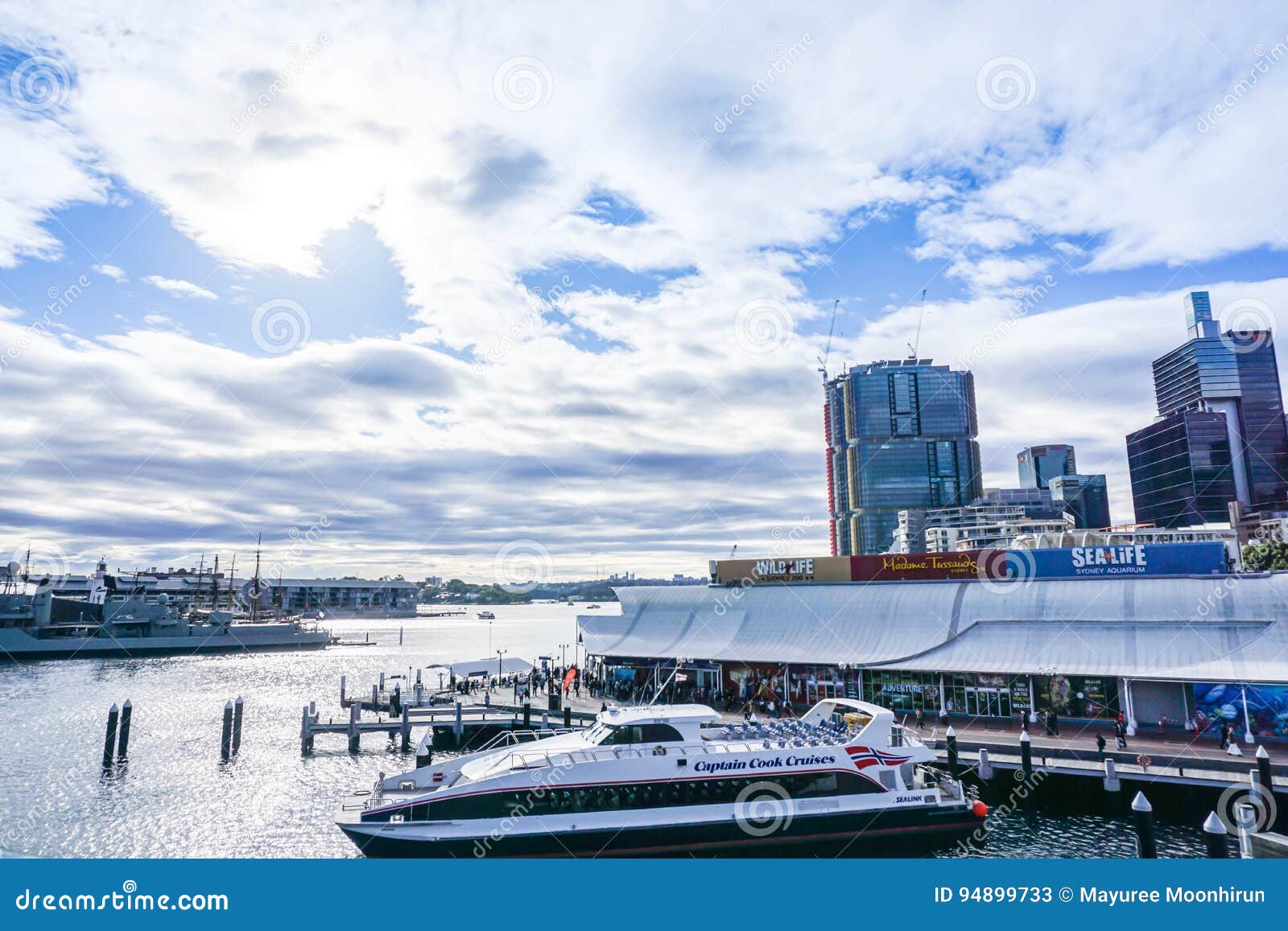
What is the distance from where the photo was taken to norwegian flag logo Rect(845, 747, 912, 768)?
2427 centimetres

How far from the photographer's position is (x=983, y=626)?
126 ft

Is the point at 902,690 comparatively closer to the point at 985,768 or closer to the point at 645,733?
the point at 985,768

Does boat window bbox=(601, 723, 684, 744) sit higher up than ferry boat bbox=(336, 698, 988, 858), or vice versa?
boat window bbox=(601, 723, 684, 744)

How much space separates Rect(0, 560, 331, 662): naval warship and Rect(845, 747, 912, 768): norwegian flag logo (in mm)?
104573

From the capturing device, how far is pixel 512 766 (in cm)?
2300

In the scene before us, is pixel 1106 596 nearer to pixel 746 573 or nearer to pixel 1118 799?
pixel 1118 799

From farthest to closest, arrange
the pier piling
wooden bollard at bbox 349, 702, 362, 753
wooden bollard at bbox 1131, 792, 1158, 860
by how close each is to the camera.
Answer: wooden bollard at bbox 349, 702, 362, 753
the pier piling
wooden bollard at bbox 1131, 792, 1158, 860

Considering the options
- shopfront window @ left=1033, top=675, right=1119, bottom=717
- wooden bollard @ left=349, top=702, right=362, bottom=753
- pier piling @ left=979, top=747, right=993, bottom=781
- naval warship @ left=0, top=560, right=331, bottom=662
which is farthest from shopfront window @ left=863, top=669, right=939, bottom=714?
naval warship @ left=0, top=560, right=331, bottom=662

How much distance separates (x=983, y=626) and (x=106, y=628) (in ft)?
364

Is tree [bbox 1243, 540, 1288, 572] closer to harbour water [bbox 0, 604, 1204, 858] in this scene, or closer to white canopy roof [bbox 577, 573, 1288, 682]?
white canopy roof [bbox 577, 573, 1288, 682]

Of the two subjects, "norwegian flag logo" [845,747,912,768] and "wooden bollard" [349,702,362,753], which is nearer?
"norwegian flag logo" [845,747,912,768]

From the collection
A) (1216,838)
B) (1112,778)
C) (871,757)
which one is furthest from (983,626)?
(1216,838)
